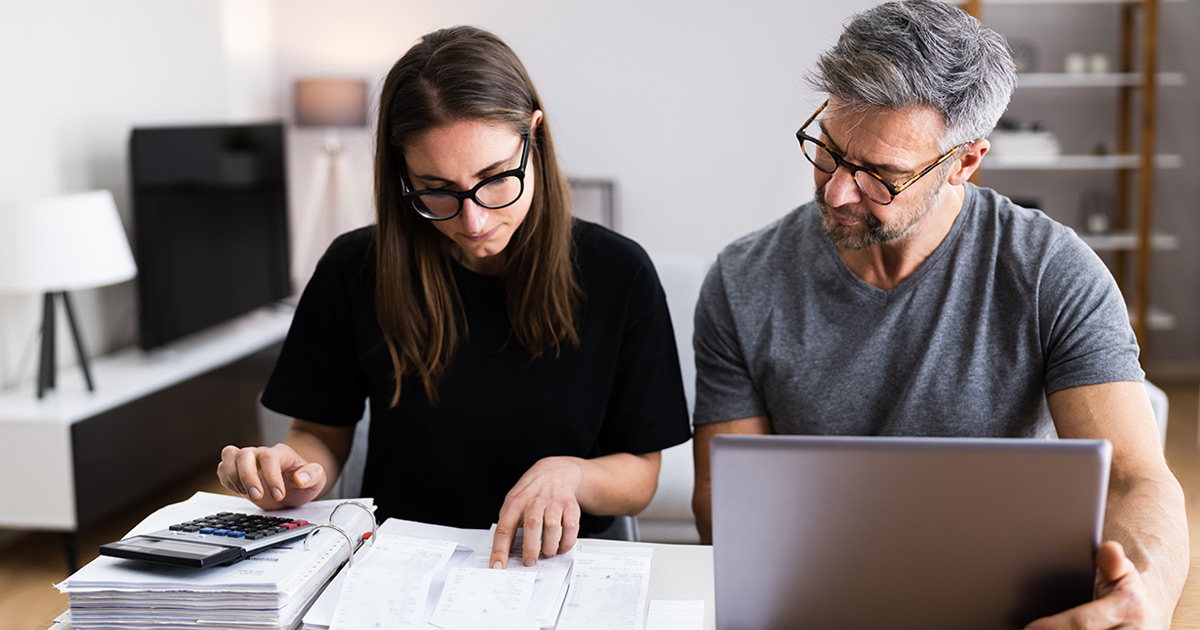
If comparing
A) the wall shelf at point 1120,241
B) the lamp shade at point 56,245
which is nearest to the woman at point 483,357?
the lamp shade at point 56,245

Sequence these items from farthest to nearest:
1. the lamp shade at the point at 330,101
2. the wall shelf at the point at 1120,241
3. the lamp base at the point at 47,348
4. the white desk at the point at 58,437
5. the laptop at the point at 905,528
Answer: the lamp shade at the point at 330,101 < the wall shelf at the point at 1120,241 < the lamp base at the point at 47,348 < the white desk at the point at 58,437 < the laptop at the point at 905,528

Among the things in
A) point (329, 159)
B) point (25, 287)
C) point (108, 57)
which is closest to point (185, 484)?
point (25, 287)

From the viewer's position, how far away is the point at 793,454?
2.67 feet

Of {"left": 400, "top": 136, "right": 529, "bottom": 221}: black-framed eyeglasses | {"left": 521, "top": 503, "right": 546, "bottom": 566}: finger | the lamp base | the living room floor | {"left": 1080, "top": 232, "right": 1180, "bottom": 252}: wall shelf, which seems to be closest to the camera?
{"left": 521, "top": 503, "right": 546, "bottom": 566}: finger

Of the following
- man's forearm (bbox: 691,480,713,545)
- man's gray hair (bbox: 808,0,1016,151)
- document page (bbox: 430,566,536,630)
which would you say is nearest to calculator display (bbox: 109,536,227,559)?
document page (bbox: 430,566,536,630)

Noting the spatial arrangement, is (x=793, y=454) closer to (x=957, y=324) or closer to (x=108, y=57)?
(x=957, y=324)

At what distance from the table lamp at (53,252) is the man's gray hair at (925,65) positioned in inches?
86.8

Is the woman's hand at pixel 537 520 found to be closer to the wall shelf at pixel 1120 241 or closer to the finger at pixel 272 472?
the finger at pixel 272 472

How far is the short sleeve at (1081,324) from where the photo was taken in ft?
4.02

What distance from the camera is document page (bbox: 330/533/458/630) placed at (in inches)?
36.4

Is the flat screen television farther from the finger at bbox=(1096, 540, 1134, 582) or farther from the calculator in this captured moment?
the finger at bbox=(1096, 540, 1134, 582)

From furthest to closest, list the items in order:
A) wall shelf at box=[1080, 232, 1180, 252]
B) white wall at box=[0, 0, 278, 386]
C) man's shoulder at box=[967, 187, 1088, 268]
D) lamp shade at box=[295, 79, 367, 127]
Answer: lamp shade at box=[295, 79, 367, 127]
wall shelf at box=[1080, 232, 1180, 252]
white wall at box=[0, 0, 278, 386]
man's shoulder at box=[967, 187, 1088, 268]

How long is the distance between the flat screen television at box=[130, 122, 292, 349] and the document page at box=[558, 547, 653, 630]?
2.53m

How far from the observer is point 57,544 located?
2852 mm
